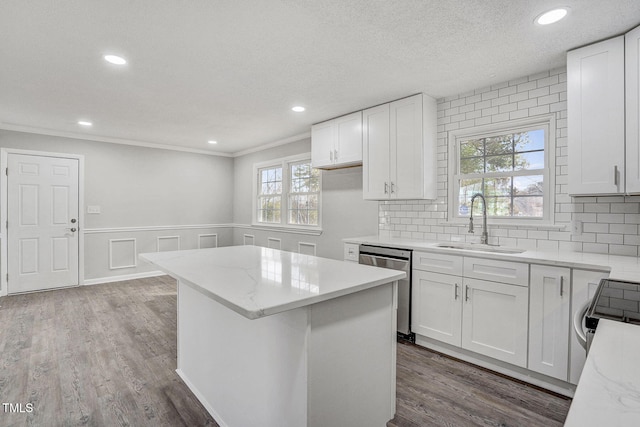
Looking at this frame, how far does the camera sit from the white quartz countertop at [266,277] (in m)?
1.21

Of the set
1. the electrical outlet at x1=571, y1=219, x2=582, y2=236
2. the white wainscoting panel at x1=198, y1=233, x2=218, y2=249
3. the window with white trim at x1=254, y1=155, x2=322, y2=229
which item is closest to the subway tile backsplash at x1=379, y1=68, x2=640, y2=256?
the electrical outlet at x1=571, y1=219, x2=582, y2=236

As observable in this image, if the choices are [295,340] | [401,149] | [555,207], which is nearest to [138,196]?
[401,149]

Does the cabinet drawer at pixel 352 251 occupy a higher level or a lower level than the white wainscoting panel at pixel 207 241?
higher

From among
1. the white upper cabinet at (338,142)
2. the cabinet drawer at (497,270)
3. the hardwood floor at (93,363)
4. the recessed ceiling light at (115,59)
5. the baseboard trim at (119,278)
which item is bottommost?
the hardwood floor at (93,363)

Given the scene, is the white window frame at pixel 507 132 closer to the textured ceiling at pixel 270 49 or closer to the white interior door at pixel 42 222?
the textured ceiling at pixel 270 49

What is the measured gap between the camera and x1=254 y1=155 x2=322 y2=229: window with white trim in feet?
16.5

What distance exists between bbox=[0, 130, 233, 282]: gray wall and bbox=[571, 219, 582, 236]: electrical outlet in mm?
5781

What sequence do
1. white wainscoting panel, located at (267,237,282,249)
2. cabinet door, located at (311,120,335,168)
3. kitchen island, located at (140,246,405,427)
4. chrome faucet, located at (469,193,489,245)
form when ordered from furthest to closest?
white wainscoting panel, located at (267,237,282,249)
cabinet door, located at (311,120,335,168)
chrome faucet, located at (469,193,489,245)
kitchen island, located at (140,246,405,427)

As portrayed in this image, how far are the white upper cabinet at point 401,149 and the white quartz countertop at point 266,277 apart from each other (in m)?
1.62

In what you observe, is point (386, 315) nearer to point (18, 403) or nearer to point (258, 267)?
point (258, 267)

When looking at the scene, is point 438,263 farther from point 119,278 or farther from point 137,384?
point 119,278

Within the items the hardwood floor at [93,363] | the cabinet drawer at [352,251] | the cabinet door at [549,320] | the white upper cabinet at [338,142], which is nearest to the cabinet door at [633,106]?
the cabinet door at [549,320]

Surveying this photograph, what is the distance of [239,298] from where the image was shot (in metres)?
1.22

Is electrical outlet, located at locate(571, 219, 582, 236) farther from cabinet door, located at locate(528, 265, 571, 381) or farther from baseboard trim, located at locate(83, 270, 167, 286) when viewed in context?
baseboard trim, located at locate(83, 270, 167, 286)
